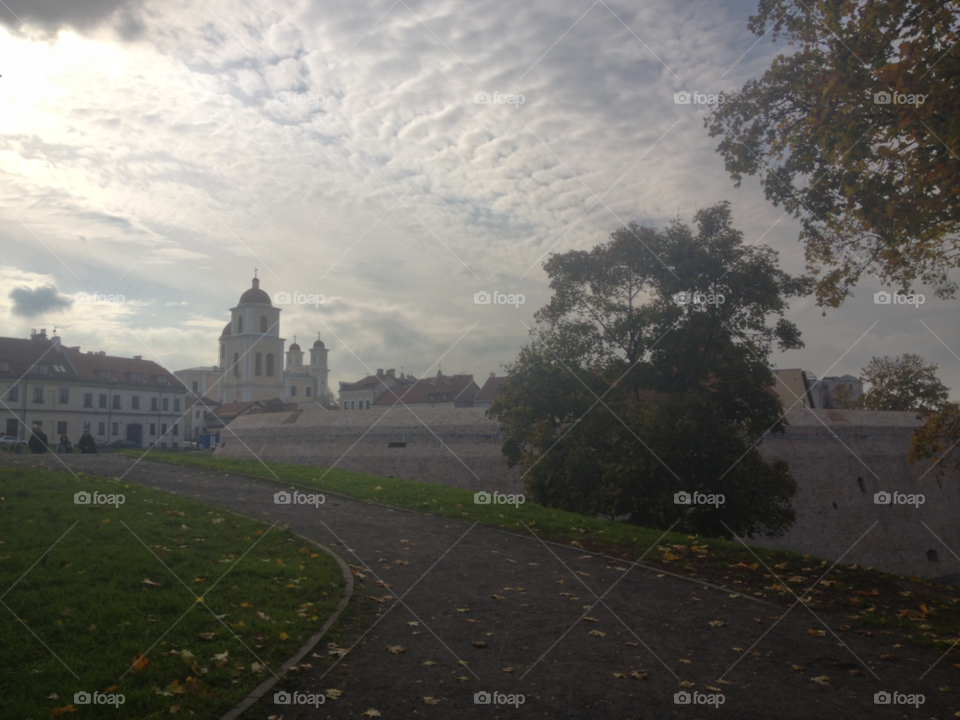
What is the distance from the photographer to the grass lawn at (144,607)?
575 cm

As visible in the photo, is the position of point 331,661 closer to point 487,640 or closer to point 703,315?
point 487,640

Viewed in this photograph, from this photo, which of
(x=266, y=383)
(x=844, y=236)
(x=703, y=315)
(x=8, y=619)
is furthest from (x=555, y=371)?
(x=266, y=383)

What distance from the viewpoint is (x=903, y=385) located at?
170 ft

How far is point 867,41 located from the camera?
1033 cm

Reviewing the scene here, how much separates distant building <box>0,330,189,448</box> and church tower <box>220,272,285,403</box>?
8299 mm

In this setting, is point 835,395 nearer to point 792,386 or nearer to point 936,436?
point 792,386

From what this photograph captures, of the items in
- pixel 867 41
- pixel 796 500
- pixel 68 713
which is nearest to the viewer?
pixel 68 713

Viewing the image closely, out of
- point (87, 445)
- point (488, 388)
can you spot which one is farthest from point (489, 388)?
point (87, 445)

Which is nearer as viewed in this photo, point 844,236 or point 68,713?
point 68,713

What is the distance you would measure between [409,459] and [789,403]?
2289 cm

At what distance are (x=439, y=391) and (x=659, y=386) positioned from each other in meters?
55.7

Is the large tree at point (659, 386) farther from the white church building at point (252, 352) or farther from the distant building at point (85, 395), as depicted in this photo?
the white church building at point (252, 352)

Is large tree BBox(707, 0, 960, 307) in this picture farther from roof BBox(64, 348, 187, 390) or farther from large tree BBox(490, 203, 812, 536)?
roof BBox(64, 348, 187, 390)

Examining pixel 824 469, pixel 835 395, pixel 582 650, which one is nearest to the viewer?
pixel 582 650
